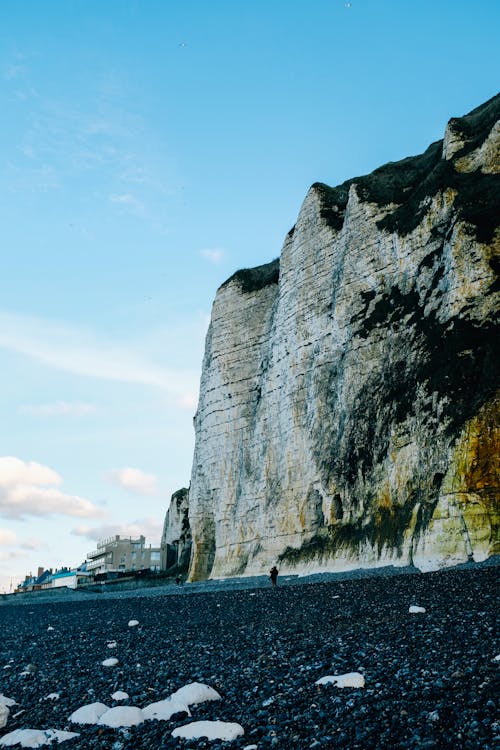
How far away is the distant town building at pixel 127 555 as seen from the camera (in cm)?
10694

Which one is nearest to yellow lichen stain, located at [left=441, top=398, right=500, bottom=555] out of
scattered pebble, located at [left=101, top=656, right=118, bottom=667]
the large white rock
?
scattered pebble, located at [left=101, top=656, right=118, bottom=667]

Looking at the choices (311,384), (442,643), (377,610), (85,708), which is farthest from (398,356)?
(85,708)

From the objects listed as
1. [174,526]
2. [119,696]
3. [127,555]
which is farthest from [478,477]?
[127,555]

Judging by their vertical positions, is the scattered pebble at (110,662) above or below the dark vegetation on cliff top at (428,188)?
below

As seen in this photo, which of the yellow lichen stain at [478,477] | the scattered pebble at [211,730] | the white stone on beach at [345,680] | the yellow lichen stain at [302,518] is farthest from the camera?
the yellow lichen stain at [302,518]

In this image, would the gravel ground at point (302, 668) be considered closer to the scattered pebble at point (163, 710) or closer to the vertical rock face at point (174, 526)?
the scattered pebble at point (163, 710)

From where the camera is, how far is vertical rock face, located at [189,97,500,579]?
76.9 feet

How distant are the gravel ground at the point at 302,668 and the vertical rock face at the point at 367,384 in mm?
7143

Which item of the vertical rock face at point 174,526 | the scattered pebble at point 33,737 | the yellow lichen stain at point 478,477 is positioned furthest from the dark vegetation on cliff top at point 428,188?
the vertical rock face at point 174,526

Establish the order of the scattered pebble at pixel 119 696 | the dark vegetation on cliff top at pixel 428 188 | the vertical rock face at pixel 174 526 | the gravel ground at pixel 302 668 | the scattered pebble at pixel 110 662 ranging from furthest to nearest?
the vertical rock face at pixel 174 526 → the dark vegetation on cliff top at pixel 428 188 → the scattered pebble at pixel 110 662 → the scattered pebble at pixel 119 696 → the gravel ground at pixel 302 668

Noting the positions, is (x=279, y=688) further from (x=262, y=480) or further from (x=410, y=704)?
(x=262, y=480)

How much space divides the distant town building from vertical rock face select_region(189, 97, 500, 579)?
203ft

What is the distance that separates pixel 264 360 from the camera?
43.6 m

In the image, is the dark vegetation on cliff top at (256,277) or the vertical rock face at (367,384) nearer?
the vertical rock face at (367,384)
